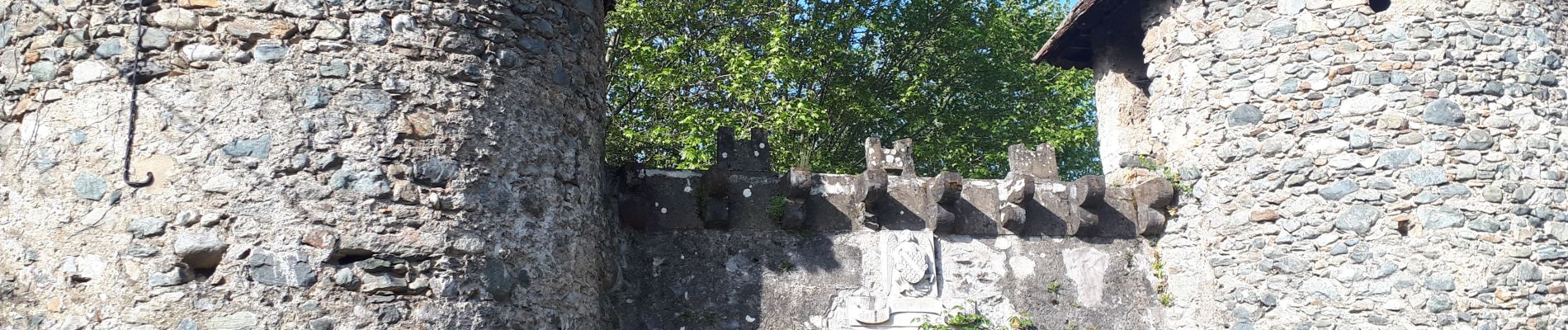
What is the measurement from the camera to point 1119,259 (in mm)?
7660

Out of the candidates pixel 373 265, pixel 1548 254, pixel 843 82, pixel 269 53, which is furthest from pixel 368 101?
pixel 843 82

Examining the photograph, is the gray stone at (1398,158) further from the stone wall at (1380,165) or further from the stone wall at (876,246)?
the stone wall at (876,246)

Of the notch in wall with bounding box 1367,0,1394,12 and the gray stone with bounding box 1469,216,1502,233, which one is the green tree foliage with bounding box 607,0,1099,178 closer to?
the notch in wall with bounding box 1367,0,1394,12

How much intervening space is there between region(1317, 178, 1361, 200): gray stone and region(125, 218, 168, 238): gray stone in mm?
5522

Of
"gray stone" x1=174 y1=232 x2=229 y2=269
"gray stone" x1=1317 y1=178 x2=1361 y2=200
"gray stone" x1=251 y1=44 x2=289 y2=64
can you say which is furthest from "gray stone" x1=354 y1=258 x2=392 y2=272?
"gray stone" x1=1317 y1=178 x2=1361 y2=200

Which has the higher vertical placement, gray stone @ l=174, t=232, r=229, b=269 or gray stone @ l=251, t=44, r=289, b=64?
gray stone @ l=251, t=44, r=289, b=64

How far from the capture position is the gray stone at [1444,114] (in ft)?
21.8

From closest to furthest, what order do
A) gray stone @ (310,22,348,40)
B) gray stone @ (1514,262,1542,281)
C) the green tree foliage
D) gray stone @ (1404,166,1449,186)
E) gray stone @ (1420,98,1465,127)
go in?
1. gray stone @ (310,22,348,40)
2. gray stone @ (1514,262,1542,281)
3. gray stone @ (1404,166,1449,186)
4. gray stone @ (1420,98,1465,127)
5. the green tree foliage

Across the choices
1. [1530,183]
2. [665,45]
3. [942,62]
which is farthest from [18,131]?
[942,62]

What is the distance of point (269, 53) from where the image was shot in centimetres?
496

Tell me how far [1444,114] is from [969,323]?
8.88 ft

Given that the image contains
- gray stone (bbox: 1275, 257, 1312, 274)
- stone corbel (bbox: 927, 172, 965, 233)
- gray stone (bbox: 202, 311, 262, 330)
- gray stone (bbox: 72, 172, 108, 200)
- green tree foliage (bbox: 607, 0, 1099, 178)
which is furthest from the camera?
green tree foliage (bbox: 607, 0, 1099, 178)

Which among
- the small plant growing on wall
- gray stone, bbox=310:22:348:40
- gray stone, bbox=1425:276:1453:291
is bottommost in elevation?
the small plant growing on wall

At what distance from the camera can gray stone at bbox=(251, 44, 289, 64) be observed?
16.2 ft
